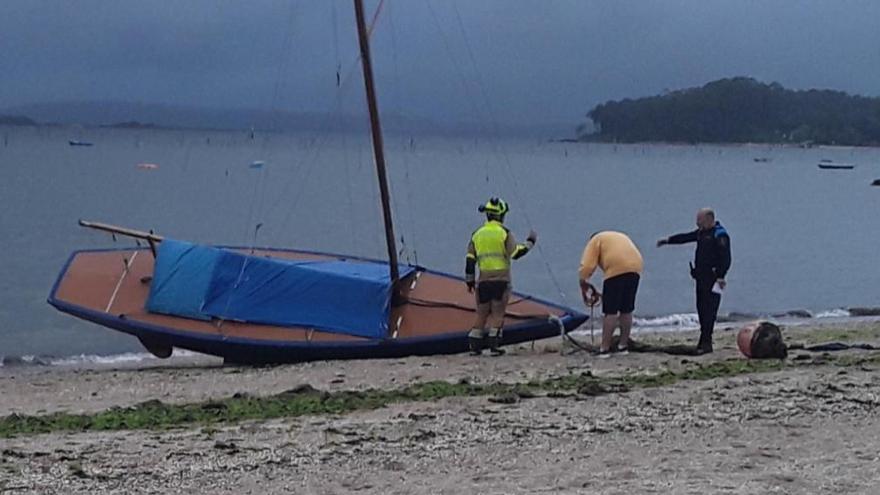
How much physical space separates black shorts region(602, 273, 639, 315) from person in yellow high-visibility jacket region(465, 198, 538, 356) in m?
1.05

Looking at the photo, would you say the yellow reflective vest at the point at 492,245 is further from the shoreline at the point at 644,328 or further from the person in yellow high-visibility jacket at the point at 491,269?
the shoreline at the point at 644,328

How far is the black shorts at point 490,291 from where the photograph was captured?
15875 millimetres

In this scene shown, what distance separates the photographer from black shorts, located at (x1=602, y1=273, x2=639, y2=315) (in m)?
15.3

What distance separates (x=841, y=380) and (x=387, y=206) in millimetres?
7888

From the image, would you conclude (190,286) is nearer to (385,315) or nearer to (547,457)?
(385,315)

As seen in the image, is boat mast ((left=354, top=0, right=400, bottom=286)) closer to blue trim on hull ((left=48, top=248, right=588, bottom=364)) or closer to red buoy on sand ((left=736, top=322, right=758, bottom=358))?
blue trim on hull ((left=48, top=248, right=588, bottom=364))

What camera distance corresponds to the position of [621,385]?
1255 cm

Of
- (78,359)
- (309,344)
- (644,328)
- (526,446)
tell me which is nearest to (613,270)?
(309,344)

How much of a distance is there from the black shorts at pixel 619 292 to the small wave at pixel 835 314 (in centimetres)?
1413

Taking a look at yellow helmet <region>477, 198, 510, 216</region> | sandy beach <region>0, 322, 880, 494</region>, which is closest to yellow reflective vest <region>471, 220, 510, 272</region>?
yellow helmet <region>477, 198, 510, 216</region>

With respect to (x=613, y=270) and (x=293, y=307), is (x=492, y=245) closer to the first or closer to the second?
(x=613, y=270)

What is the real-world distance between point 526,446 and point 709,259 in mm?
5904

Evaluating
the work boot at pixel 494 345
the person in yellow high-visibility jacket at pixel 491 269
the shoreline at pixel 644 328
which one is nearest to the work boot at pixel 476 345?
the person in yellow high-visibility jacket at pixel 491 269

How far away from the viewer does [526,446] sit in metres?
9.68
